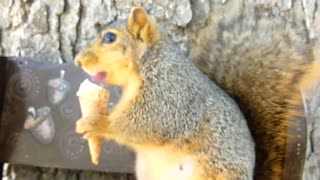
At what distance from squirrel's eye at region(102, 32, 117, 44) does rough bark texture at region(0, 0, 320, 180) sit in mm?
272

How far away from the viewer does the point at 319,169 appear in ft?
6.45

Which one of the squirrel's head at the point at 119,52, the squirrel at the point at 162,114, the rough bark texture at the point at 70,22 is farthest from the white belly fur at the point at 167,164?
the rough bark texture at the point at 70,22

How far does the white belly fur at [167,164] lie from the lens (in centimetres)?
158

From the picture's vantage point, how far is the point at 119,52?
Answer: 5.24 feet

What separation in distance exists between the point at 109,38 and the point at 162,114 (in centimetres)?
16

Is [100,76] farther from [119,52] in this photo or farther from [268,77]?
[268,77]

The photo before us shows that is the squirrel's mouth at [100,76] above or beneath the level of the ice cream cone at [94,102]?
above

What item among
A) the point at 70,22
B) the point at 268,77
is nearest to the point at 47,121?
the point at 70,22

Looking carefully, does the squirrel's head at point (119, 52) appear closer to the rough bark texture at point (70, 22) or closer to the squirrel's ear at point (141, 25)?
the squirrel's ear at point (141, 25)

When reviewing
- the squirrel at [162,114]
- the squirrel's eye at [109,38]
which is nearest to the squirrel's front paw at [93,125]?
the squirrel at [162,114]

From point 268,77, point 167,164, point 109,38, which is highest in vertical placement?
point 109,38

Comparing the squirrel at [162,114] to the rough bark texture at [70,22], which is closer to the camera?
the squirrel at [162,114]

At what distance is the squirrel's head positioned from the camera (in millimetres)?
1595

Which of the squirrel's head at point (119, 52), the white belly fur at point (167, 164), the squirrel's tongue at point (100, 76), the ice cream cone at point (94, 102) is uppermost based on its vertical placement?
the squirrel's head at point (119, 52)
